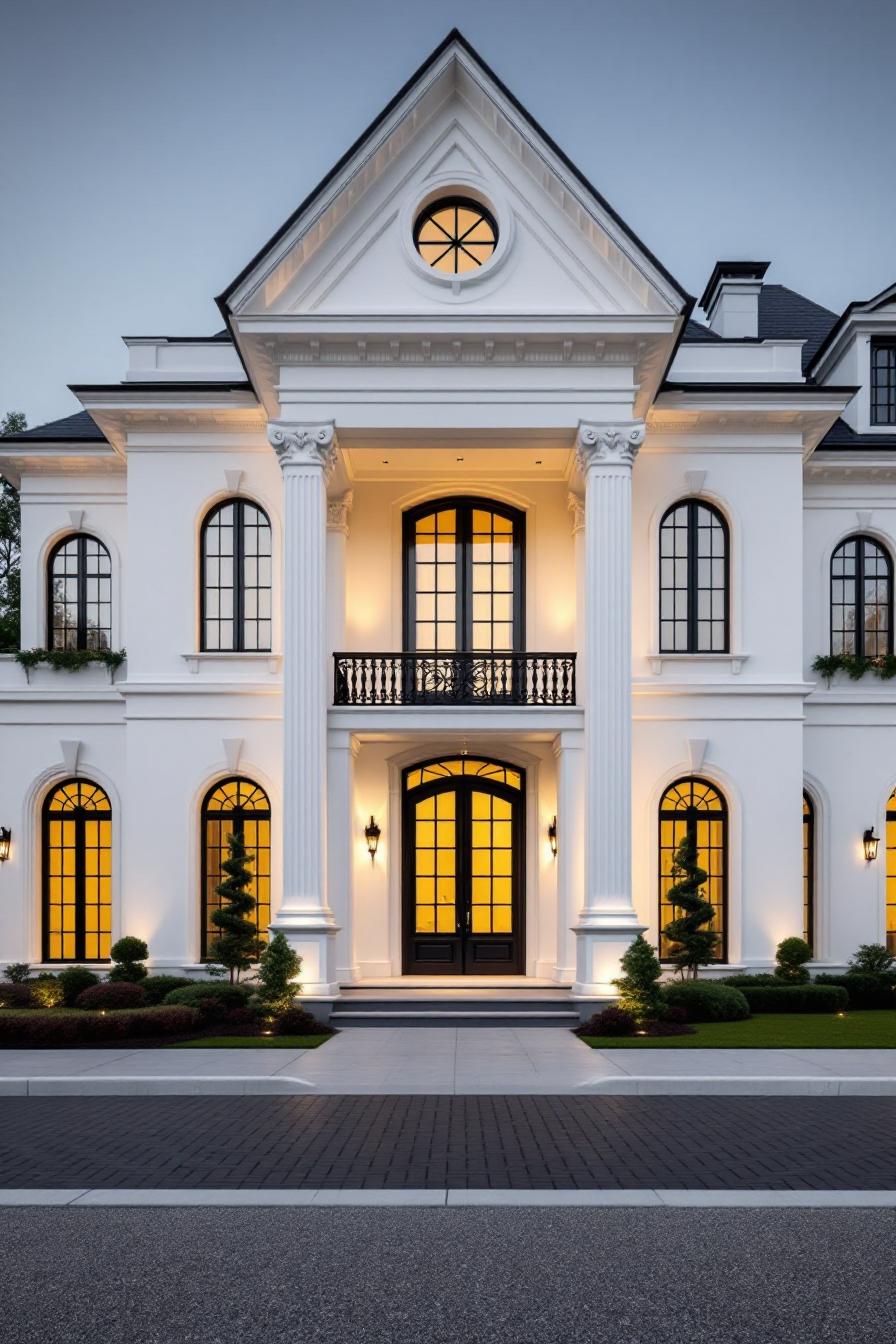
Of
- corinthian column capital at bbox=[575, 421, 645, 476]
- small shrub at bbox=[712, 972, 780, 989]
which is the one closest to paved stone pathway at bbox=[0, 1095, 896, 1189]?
small shrub at bbox=[712, 972, 780, 989]

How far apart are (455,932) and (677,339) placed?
10.6m

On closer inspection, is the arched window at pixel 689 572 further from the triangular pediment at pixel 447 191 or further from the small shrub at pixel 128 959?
the small shrub at pixel 128 959

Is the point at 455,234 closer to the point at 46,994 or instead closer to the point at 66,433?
the point at 66,433

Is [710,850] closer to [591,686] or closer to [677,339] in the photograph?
[591,686]

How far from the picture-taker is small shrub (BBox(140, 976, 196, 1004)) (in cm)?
1800

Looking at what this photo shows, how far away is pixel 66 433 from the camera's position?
21.9 metres

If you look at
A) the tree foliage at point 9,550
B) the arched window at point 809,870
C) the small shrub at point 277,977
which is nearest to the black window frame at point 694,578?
the arched window at point 809,870

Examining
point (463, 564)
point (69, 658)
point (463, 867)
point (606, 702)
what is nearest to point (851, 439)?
point (463, 564)

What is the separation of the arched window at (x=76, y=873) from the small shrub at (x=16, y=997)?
282cm

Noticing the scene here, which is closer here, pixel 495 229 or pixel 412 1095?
pixel 412 1095

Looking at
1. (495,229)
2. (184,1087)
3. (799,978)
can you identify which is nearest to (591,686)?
(799,978)

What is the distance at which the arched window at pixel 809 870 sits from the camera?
68.8 ft

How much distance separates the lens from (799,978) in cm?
1902

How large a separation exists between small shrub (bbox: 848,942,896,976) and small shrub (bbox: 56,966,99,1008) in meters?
Answer: 12.8
